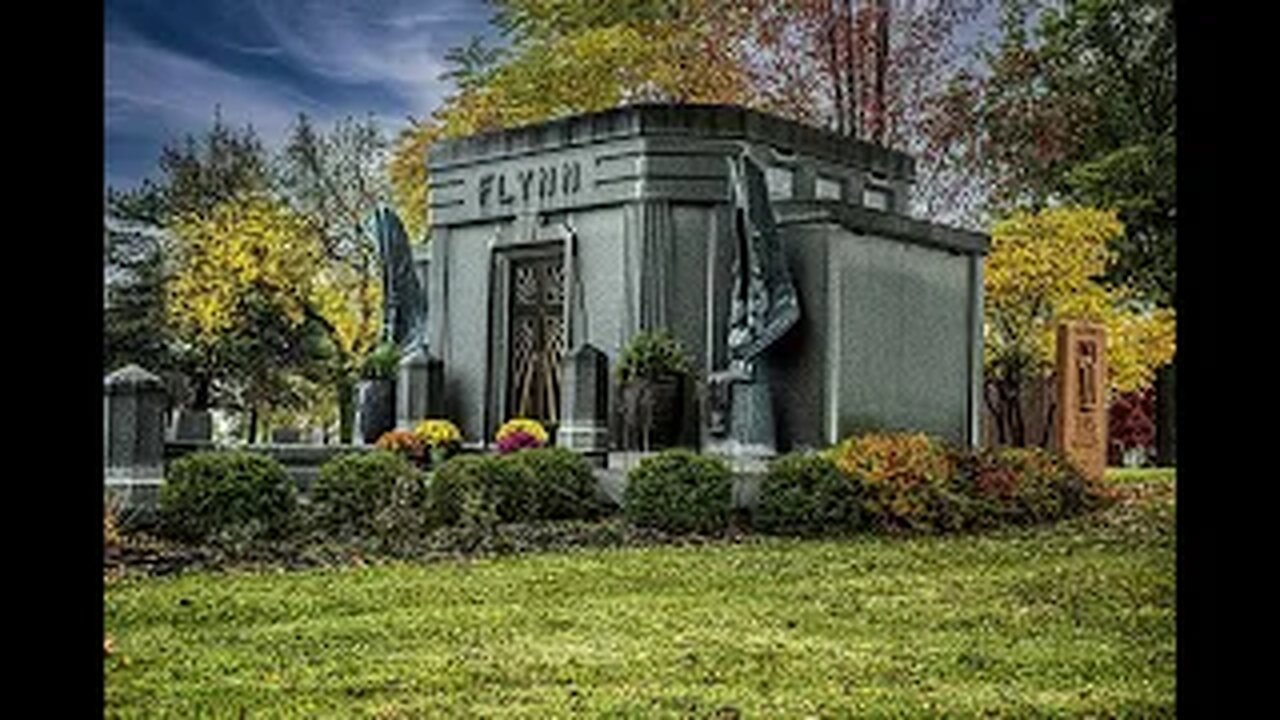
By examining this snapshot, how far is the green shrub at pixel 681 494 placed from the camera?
10094 millimetres

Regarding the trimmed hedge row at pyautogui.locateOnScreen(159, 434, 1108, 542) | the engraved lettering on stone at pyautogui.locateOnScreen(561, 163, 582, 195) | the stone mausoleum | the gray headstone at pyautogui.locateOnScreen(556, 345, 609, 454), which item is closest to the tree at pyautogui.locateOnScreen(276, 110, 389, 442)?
the stone mausoleum

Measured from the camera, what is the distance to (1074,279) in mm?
17016

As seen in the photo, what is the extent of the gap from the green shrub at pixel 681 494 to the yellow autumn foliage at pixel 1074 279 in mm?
7828

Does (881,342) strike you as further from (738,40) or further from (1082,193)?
(738,40)

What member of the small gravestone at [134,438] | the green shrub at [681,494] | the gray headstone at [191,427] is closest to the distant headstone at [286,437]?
the gray headstone at [191,427]

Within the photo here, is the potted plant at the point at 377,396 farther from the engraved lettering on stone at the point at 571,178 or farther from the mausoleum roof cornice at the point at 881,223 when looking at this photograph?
the mausoleum roof cornice at the point at 881,223

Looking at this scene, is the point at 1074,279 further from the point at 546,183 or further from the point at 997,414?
the point at 546,183

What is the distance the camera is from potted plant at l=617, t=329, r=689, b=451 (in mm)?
12422

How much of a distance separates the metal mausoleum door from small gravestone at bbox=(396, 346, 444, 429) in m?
0.78

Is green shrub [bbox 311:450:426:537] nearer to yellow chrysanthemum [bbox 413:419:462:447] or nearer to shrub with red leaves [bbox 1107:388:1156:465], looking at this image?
yellow chrysanthemum [bbox 413:419:462:447]

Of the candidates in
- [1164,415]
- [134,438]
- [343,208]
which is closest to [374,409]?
[134,438]

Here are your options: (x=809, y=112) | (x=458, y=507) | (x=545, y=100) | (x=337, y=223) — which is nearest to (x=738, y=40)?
(x=809, y=112)
